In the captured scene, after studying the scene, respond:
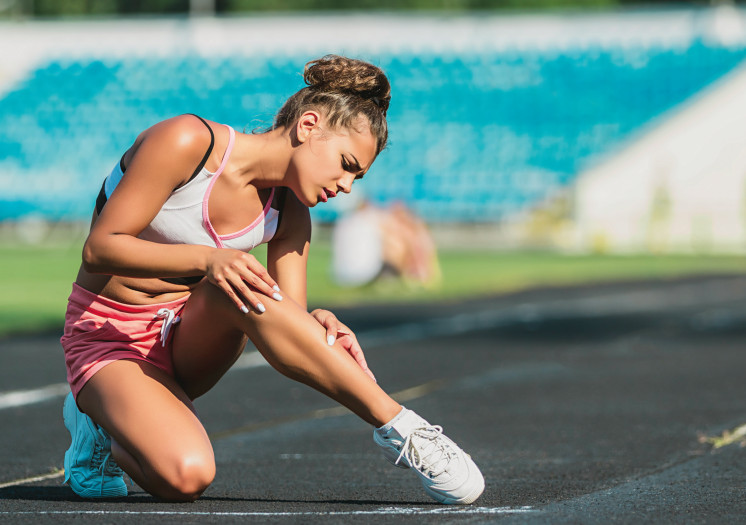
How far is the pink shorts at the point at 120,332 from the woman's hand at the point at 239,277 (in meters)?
0.58

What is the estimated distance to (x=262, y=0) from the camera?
58375 millimetres

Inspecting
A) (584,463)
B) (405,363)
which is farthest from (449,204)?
(584,463)

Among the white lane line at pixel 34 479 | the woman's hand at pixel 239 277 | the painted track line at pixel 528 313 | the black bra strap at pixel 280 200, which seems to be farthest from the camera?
the painted track line at pixel 528 313

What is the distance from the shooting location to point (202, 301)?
424 cm

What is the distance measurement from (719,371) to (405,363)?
235 cm

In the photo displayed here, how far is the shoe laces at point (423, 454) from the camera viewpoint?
160 inches

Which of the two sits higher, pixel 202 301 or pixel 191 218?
pixel 191 218

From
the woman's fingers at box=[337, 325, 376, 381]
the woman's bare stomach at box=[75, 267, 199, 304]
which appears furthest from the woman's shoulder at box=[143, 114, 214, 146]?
the woman's fingers at box=[337, 325, 376, 381]

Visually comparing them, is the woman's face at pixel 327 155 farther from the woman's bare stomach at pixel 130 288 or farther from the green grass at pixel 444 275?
the green grass at pixel 444 275

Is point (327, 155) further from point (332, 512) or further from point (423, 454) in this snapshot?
point (332, 512)

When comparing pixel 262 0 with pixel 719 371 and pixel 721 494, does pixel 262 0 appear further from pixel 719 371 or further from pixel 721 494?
pixel 721 494

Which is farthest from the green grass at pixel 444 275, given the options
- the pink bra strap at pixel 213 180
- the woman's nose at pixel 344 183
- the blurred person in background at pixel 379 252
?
the woman's nose at pixel 344 183

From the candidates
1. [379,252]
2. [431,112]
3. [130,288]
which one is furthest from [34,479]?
[431,112]

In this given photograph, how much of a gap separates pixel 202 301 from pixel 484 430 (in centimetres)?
251
